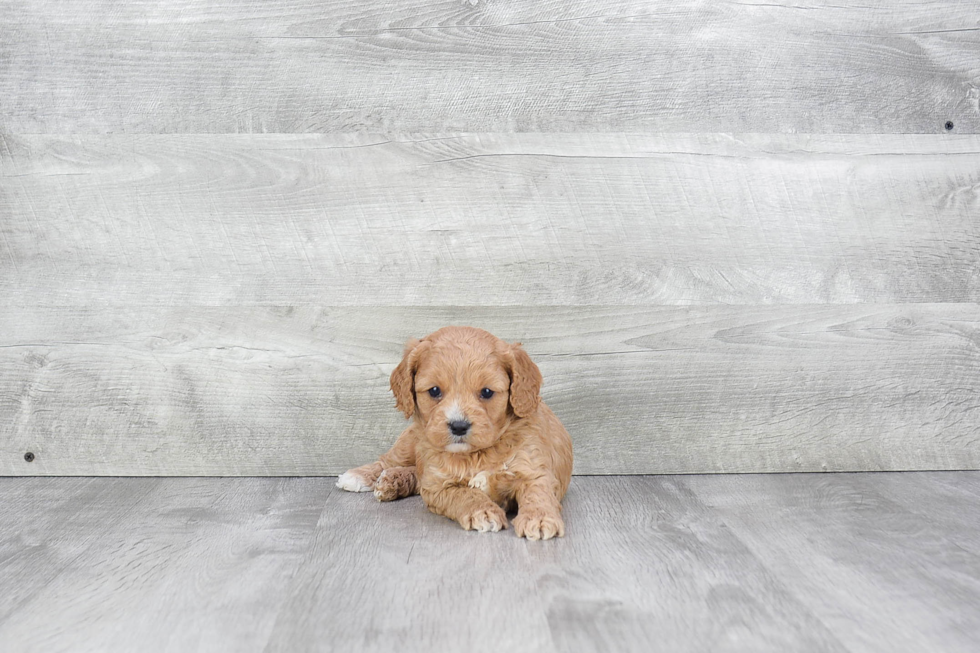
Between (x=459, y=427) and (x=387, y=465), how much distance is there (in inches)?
14.8

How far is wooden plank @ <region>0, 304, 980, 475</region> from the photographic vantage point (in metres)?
1.81

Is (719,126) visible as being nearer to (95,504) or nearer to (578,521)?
(578,521)

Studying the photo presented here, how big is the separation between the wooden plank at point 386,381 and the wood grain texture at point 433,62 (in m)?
0.42

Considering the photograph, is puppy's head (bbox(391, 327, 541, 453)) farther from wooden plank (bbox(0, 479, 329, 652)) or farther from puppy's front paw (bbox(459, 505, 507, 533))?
wooden plank (bbox(0, 479, 329, 652))

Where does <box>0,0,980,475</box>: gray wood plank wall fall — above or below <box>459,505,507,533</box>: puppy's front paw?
above

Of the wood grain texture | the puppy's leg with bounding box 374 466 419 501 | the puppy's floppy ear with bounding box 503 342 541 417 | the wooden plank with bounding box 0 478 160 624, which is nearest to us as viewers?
the wooden plank with bounding box 0 478 160 624

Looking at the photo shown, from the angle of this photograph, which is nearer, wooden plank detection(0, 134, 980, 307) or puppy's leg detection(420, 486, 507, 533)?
puppy's leg detection(420, 486, 507, 533)

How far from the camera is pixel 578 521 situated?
1458mm

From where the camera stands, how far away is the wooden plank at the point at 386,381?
1.81 metres

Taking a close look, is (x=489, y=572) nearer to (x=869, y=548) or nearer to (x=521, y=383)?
(x=521, y=383)

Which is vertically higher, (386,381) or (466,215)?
(466,215)

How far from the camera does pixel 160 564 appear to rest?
1.25 metres

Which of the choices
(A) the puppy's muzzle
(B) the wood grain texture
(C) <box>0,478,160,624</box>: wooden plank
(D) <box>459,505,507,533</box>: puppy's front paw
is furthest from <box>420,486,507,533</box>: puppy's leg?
(B) the wood grain texture

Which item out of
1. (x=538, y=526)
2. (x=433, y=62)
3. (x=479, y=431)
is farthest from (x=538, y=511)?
(x=433, y=62)
